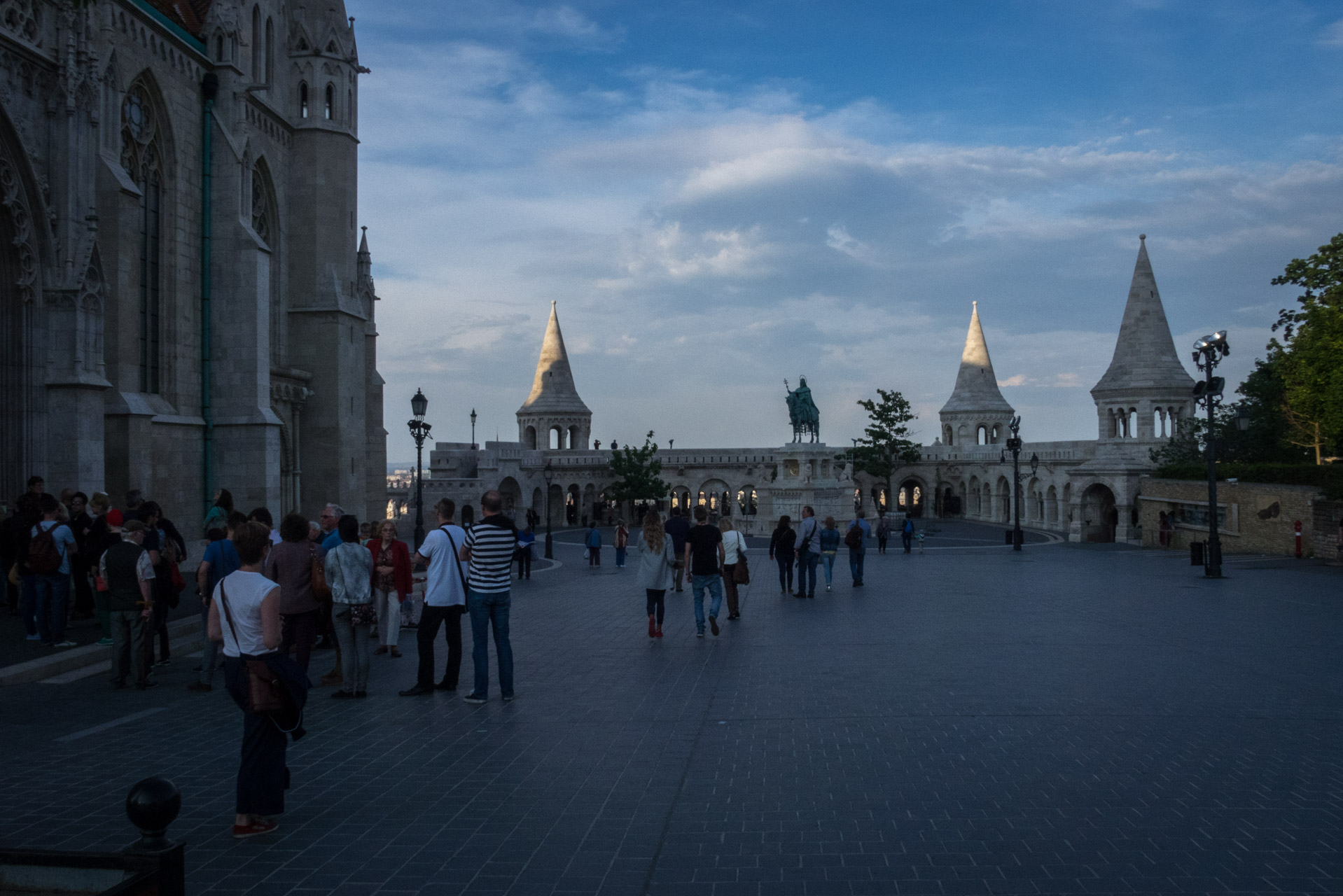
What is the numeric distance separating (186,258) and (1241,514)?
2637cm

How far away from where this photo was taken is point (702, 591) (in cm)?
1201

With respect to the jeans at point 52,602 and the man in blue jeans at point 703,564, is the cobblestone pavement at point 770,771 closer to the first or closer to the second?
the man in blue jeans at point 703,564

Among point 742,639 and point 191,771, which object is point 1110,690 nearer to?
point 742,639

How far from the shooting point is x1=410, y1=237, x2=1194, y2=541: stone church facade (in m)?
38.6

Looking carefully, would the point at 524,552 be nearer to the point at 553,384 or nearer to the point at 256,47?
the point at 256,47

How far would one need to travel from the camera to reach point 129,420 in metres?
17.7

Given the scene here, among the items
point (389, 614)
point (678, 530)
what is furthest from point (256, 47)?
point (389, 614)

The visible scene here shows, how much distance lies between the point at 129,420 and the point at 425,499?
28300mm

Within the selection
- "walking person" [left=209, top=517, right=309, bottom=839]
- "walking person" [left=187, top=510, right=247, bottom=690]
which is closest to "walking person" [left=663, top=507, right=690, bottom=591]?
"walking person" [left=187, top=510, right=247, bottom=690]

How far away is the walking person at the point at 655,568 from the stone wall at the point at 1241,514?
18.4 metres

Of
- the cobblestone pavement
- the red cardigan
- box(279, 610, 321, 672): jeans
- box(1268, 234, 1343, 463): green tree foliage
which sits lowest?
the cobblestone pavement

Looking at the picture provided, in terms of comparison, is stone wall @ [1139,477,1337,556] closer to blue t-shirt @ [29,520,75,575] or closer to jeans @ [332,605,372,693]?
jeans @ [332,605,372,693]

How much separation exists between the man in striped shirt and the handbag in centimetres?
305

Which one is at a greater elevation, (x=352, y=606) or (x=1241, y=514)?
(x=352, y=606)
